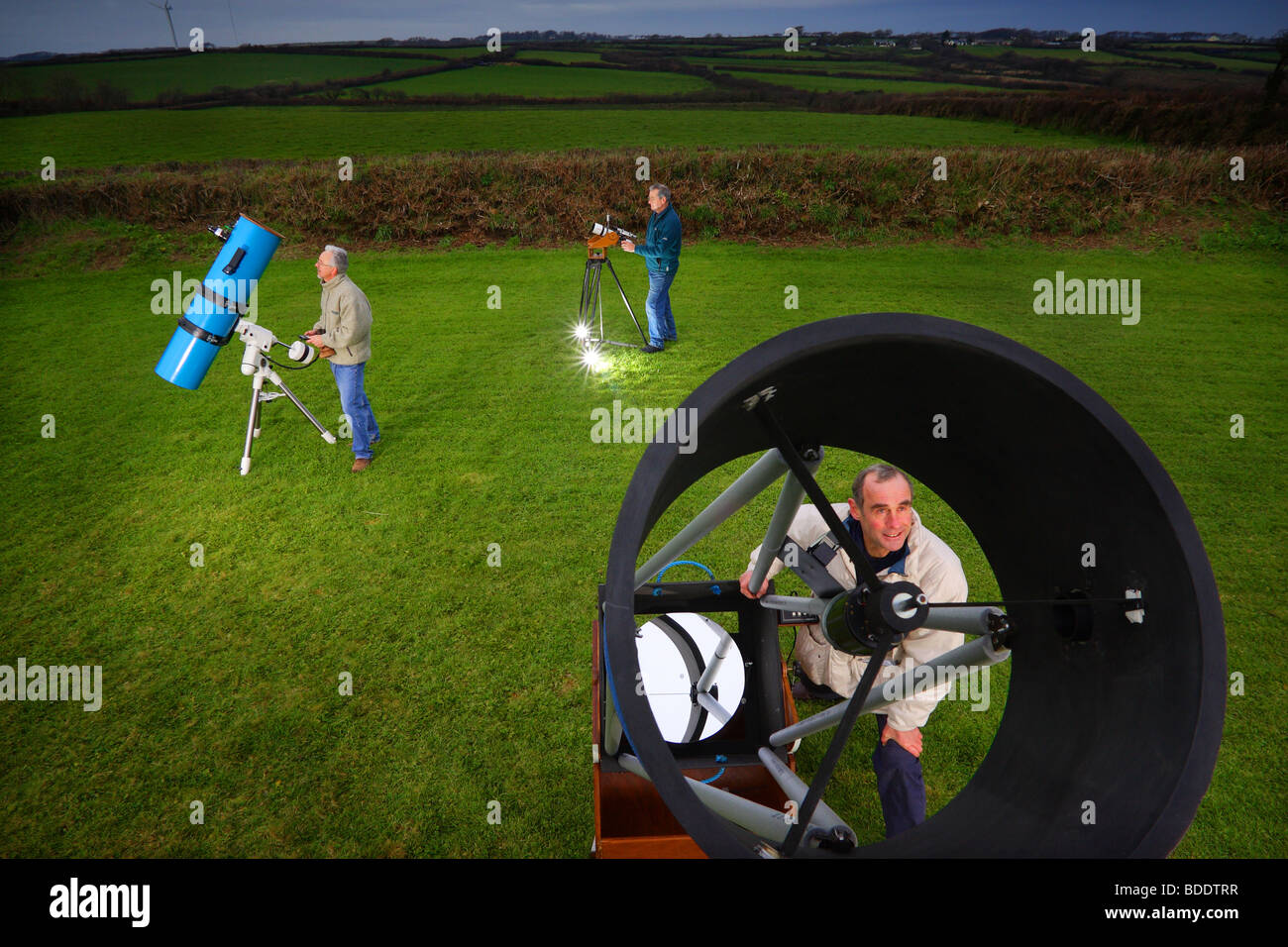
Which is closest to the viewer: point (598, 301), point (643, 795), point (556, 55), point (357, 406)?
point (643, 795)

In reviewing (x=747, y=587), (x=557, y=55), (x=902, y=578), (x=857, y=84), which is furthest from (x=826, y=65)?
(x=747, y=587)

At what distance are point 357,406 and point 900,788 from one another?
623cm

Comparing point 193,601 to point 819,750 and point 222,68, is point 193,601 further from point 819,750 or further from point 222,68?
point 222,68

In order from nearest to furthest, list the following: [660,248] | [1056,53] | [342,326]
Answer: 1. [342,326]
2. [660,248]
3. [1056,53]

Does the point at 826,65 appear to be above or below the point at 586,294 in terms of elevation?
above

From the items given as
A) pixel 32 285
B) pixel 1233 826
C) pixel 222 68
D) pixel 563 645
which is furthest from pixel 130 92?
pixel 1233 826

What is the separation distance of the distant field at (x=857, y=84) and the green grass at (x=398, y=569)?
2358 cm

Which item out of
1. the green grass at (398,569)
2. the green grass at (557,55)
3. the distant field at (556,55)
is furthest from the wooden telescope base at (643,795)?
the distant field at (556,55)

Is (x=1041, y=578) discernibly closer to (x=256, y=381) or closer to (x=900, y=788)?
(x=900, y=788)

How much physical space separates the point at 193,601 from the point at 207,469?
241 centimetres

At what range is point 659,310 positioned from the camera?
1015 centimetres

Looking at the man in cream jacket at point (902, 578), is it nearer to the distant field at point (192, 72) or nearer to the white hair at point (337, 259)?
the white hair at point (337, 259)

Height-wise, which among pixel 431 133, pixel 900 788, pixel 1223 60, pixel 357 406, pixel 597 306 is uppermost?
pixel 1223 60

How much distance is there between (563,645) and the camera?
5.23 meters
